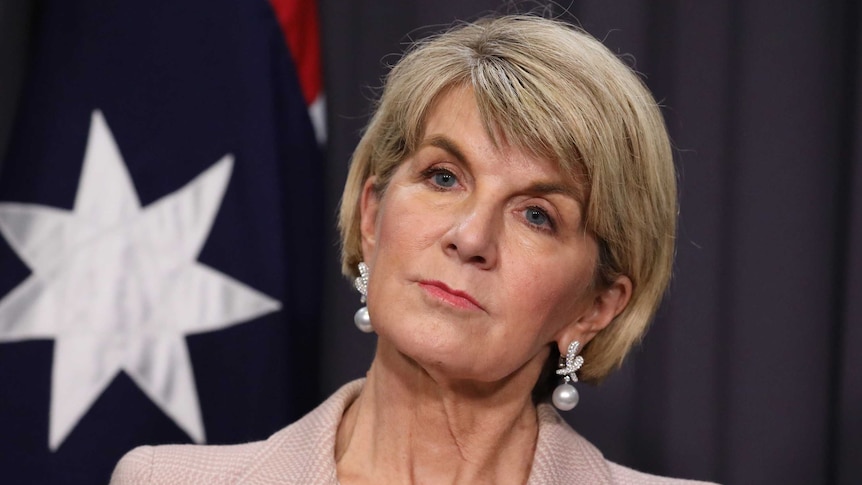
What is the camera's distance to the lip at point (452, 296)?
1.81m

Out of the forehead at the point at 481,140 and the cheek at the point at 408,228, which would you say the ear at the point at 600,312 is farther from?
the cheek at the point at 408,228

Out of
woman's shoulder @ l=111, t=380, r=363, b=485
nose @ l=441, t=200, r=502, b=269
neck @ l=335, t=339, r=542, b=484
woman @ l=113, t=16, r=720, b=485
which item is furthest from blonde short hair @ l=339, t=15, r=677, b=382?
woman's shoulder @ l=111, t=380, r=363, b=485

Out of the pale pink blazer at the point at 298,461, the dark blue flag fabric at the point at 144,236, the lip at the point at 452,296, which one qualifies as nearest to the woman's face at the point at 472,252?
the lip at the point at 452,296

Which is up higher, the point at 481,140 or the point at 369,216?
the point at 481,140

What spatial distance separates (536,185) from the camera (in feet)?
6.10

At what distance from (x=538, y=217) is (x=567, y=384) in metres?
0.37

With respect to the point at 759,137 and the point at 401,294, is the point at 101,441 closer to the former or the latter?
the point at 401,294

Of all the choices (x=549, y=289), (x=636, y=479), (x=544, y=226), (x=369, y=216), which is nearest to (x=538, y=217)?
(x=544, y=226)

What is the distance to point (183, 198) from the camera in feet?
8.63

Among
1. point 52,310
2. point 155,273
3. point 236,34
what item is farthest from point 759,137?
point 52,310

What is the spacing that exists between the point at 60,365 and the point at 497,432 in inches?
43.0

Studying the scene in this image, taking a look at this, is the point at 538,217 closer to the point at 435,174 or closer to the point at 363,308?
the point at 435,174

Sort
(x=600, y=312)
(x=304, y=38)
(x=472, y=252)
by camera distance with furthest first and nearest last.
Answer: (x=304, y=38), (x=600, y=312), (x=472, y=252)

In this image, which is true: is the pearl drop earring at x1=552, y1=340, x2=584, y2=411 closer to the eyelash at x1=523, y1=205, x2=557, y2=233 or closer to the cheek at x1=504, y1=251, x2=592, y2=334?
the cheek at x1=504, y1=251, x2=592, y2=334
